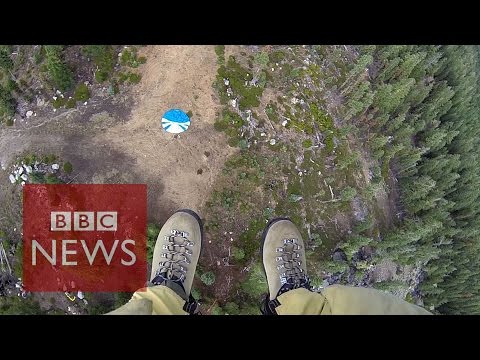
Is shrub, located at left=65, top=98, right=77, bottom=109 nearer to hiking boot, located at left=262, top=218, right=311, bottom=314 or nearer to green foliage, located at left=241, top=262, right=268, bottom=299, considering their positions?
hiking boot, located at left=262, top=218, right=311, bottom=314

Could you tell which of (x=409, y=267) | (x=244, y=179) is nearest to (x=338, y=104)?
(x=244, y=179)

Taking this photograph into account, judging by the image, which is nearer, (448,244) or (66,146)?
(66,146)

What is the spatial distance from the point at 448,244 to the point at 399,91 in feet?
33.6

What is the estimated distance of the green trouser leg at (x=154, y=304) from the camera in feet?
27.3

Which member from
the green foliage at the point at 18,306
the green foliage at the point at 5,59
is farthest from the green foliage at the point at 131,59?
the green foliage at the point at 18,306

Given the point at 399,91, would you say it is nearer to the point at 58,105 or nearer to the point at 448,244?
the point at 448,244

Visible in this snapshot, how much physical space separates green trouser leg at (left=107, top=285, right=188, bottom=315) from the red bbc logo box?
506cm

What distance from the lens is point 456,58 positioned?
25.1 meters

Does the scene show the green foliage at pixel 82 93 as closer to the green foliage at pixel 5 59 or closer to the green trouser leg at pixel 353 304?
the green foliage at pixel 5 59

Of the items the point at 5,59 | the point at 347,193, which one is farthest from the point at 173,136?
the point at 5,59

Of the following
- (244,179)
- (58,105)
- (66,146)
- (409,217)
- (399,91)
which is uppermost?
(399,91)

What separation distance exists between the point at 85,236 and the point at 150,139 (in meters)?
5.07

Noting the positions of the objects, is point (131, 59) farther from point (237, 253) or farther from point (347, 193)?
point (347, 193)

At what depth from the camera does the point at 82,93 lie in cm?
1614
